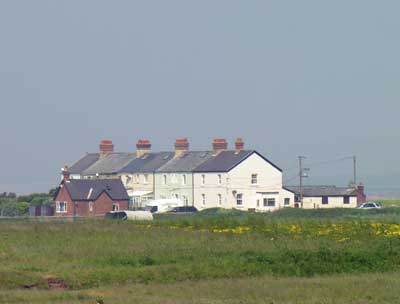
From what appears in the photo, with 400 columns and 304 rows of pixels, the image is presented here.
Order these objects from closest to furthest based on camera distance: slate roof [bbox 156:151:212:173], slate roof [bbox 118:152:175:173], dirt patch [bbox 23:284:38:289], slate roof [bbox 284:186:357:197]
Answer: dirt patch [bbox 23:284:38:289]
slate roof [bbox 156:151:212:173]
slate roof [bbox 284:186:357:197]
slate roof [bbox 118:152:175:173]

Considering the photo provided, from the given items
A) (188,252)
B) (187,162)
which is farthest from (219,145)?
(188,252)

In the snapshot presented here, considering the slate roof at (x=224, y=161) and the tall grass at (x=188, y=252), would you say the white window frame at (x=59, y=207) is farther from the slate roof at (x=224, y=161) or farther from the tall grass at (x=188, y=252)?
the tall grass at (x=188, y=252)

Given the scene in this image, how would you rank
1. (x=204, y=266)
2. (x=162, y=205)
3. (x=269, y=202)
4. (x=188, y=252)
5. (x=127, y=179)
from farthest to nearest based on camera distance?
(x=127, y=179) < (x=269, y=202) < (x=162, y=205) < (x=188, y=252) < (x=204, y=266)

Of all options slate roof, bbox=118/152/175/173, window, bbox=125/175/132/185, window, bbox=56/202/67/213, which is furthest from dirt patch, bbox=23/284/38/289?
window, bbox=125/175/132/185

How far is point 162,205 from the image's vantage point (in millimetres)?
119000

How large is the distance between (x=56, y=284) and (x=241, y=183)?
8585 cm

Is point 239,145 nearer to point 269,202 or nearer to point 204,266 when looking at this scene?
point 269,202

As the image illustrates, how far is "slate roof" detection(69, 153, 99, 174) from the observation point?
140m

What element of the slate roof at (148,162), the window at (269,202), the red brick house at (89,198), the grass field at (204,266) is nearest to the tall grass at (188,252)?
the grass field at (204,266)

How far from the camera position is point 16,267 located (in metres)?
38.8

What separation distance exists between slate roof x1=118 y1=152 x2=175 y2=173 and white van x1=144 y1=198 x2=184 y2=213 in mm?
8658

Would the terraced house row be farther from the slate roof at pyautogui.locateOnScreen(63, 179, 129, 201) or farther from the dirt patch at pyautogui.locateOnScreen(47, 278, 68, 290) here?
the dirt patch at pyautogui.locateOnScreen(47, 278, 68, 290)

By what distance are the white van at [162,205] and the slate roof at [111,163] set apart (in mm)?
13411

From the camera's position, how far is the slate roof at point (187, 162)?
126 m
